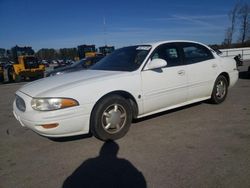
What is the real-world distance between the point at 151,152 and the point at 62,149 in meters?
1.34

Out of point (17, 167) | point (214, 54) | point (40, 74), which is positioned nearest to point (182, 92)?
point (214, 54)

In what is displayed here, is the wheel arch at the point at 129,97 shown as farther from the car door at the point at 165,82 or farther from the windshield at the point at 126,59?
the windshield at the point at 126,59

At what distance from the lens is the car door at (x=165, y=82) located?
4055mm

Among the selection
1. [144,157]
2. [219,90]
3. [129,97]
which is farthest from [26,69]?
[144,157]

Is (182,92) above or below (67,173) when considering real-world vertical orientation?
above

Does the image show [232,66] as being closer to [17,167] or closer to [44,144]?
[44,144]

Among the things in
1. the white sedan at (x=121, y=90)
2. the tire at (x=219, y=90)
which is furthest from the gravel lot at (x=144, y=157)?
the tire at (x=219, y=90)

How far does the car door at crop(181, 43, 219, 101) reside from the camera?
185 inches

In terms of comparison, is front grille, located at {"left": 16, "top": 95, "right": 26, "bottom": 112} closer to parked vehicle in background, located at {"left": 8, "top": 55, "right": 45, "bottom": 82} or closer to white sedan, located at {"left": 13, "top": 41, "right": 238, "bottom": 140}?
white sedan, located at {"left": 13, "top": 41, "right": 238, "bottom": 140}

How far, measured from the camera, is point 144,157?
10.2ft

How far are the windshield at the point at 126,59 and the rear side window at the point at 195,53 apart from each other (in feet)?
2.89

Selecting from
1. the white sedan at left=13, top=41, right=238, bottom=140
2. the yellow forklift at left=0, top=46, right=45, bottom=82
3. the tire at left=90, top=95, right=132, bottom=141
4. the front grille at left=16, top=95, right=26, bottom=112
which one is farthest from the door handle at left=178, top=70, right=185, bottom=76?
the yellow forklift at left=0, top=46, right=45, bottom=82

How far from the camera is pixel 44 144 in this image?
3.77 metres

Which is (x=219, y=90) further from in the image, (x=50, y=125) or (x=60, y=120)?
(x=50, y=125)
